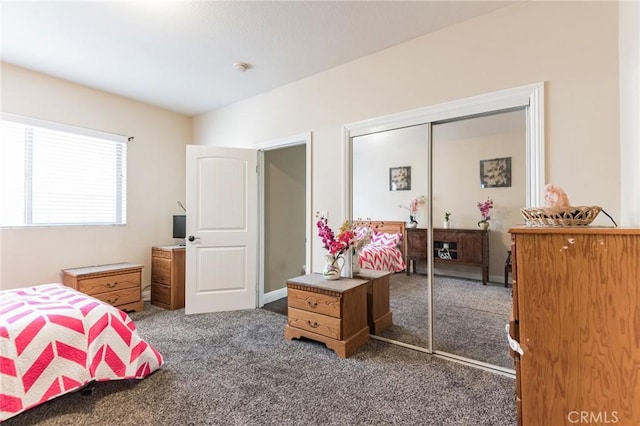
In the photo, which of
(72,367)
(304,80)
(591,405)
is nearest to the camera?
(591,405)

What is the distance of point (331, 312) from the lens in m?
2.45

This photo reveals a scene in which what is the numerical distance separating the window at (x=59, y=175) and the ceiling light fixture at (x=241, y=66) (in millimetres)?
1939

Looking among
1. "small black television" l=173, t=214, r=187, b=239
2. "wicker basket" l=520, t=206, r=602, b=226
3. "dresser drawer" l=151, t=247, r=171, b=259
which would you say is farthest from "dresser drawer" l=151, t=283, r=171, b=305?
"wicker basket" l=520, t=206, r=602, b=226

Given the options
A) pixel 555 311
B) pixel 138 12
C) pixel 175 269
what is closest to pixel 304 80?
pixel 138 12

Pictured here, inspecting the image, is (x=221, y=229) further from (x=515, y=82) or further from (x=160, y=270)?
(x=515, y=82)

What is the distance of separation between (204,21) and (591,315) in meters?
2.94

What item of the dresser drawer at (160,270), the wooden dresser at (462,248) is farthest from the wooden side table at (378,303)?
the dresser drawer at (160,270)

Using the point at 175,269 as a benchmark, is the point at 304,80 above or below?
above

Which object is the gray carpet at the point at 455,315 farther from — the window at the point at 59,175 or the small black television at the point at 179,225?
the window at the point at 59,175

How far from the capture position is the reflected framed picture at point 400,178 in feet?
8.68

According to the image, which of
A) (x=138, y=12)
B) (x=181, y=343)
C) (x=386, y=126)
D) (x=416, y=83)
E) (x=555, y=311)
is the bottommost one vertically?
(x=181, y=343)

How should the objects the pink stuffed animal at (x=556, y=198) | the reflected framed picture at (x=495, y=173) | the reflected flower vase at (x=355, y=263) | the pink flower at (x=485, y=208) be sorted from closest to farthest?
1. the pink stuffed animal at (x=556, y=198)
2. the reflected framed picture at (x=495, y=173)
3. the pink flower at (x=485, y=208)
4. the reflected flower vase at (x=355, y=263)

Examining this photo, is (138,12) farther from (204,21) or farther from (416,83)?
(416,83)

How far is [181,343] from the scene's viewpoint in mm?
2650
